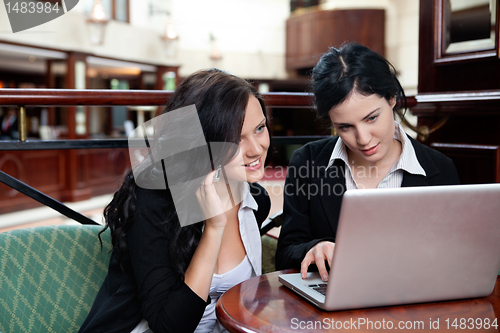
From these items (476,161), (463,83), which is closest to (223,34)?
(463,83)

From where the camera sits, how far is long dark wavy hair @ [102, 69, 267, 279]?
1.22 meters

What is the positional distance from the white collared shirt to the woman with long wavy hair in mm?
308

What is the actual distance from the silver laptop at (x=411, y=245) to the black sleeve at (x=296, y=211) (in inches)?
16.9

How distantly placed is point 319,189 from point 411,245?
614 mm

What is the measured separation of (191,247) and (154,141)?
0.33 m

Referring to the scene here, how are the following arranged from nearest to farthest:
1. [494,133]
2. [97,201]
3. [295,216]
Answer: [295,216] < [494,133] < [97,201]

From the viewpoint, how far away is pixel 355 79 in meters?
1.36

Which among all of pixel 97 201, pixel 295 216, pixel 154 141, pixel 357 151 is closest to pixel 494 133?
pixel 357 151

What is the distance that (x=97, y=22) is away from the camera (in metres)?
7.98

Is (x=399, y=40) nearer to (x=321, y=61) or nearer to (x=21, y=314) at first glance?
(x=321, y=61)

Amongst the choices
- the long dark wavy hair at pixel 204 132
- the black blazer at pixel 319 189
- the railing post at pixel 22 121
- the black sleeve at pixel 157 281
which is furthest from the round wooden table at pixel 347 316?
the railing post at pixel 22 121

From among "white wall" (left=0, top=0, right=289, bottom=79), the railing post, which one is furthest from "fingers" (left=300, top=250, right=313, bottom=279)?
"white wall" (left=0, top=0, right=289, bottom=79)

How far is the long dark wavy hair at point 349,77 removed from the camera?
1.35 metres

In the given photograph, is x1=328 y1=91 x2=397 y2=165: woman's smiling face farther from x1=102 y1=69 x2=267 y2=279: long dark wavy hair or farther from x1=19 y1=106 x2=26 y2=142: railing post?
x1=19 y1=106 x2=26 y2=142: railing post
